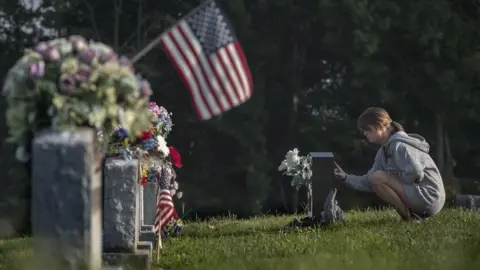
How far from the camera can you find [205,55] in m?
6.04

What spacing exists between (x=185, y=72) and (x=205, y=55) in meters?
0.19

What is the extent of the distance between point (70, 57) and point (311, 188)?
5165 millimetres

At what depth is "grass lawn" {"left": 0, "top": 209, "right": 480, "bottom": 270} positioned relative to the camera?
19.9 ft

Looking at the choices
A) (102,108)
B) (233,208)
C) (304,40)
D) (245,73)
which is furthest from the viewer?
(304,40)

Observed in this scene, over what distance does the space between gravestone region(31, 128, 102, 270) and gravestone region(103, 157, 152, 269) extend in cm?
162

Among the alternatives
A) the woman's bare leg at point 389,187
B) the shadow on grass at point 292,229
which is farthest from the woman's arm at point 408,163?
the shadow on grass at point 292,229

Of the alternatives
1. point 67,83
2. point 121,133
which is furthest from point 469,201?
point 67,83

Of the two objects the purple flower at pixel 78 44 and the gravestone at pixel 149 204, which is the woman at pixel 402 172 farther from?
the purple flower at pixel 78 44

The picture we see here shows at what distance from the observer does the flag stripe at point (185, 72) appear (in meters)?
5.97

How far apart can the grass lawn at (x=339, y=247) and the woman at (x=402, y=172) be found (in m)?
0.22

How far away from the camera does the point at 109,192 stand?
6.71 meters

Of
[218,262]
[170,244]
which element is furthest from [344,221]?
[218,262]

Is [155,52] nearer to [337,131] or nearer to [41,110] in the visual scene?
[337,131]

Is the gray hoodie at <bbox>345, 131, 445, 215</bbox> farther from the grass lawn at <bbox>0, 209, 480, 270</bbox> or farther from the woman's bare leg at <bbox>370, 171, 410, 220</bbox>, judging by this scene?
the grass lawn at <bbox>0, 209, 480, 270</bbox>
